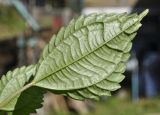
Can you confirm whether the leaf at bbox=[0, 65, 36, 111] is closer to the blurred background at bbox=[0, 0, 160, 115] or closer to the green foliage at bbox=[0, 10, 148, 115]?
the green foliage at bbox=[0, 10, 148, 115]

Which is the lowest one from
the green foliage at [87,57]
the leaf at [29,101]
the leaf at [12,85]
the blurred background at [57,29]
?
the blurred background at [57,29]

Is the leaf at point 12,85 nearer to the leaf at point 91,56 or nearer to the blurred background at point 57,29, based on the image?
the leaf at point 91,56

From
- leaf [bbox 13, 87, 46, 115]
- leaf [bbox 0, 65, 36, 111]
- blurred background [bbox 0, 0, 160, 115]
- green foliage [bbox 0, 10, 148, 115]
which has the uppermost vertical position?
green foliage [bbox 0, 10, 148, 115]

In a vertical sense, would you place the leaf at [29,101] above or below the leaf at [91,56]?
below

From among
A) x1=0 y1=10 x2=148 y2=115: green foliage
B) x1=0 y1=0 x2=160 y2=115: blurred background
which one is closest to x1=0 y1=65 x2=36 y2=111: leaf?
x1=0 y1=10 x2=148 y2=115: green foliage

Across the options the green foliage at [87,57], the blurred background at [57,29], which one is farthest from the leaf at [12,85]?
the blurred background at [57,29]

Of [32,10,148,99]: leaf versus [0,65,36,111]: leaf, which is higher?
[32,10,148,99]: leaf

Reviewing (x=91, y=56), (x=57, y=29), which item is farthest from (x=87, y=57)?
(x=57, y=29)

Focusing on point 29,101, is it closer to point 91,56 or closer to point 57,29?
point 91,56
